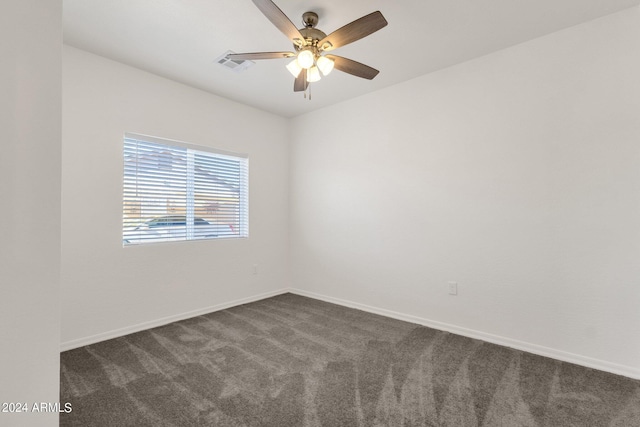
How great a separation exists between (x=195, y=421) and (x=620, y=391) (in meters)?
2.77

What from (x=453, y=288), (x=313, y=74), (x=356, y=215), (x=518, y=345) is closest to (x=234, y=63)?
(x=313, y=74)

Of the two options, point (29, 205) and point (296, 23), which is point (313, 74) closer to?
point (296, 23)

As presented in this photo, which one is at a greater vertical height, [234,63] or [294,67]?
[234,63]

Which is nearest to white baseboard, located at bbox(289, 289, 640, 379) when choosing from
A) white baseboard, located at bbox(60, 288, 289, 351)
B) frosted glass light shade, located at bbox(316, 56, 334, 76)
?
white baseboard, located at bbox(60, 288, 289, 351)

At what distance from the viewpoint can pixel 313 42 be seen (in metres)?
2.06

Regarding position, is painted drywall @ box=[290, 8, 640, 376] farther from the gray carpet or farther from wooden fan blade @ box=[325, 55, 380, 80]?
wooden fan blade @ box=[325, 55, 380, 80]

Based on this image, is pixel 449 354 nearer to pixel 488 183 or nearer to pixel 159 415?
pixel 488 183

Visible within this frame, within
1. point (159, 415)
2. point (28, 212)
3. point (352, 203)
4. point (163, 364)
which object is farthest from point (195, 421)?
point (352, 203)

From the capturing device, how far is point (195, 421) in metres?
1.64

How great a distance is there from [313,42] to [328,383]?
2439 millimetres

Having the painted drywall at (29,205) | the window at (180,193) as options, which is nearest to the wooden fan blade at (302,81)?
the painted drywall at (29,205)

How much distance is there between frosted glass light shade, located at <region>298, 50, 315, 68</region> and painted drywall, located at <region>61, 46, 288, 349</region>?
6.38 ft

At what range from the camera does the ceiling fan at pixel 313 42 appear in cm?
175

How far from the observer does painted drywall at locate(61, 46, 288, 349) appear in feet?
8.45
